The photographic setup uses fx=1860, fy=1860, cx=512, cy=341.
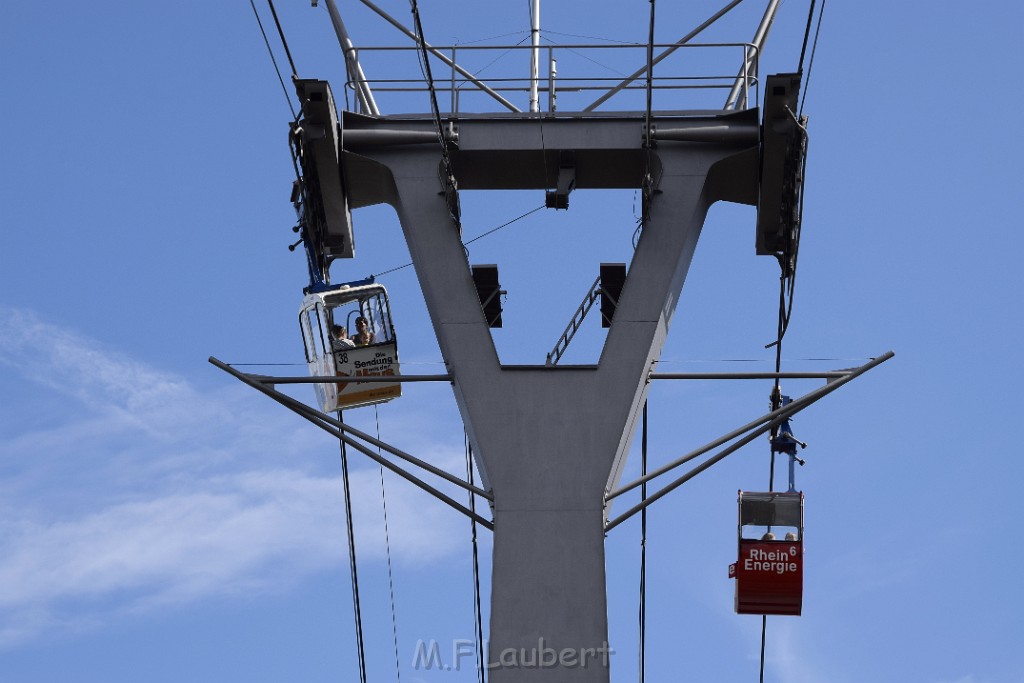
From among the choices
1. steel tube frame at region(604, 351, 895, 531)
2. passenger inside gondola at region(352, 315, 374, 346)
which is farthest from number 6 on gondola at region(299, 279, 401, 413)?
steel tube frame at region(604, 351, 895, 531)

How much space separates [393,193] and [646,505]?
450cm

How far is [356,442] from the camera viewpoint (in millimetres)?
17484

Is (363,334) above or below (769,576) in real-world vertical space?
above

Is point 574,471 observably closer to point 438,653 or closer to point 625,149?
point 438,653

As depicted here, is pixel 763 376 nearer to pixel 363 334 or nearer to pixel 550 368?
pixel 550 368

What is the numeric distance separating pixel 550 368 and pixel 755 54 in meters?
4.69

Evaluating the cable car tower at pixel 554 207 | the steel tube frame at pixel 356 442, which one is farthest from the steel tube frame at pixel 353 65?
the steel tube frame at pixel 356 442

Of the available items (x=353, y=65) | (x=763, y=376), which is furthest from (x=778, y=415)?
(x=353, y=65)

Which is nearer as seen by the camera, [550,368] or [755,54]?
[550,368]

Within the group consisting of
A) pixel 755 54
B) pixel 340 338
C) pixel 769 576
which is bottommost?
pixel 769 576

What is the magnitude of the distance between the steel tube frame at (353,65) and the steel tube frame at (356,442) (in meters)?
3.68

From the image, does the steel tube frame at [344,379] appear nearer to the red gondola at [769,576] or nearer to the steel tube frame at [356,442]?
the steel tube frame at [356,442]

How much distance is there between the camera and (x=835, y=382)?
18.0 metres

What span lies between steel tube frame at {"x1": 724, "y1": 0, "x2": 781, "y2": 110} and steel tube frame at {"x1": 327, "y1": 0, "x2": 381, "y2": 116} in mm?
3836
